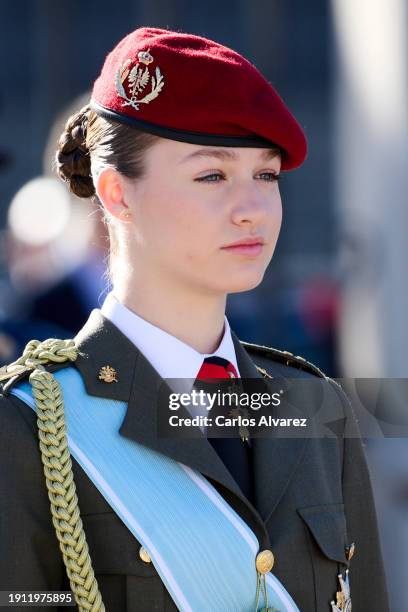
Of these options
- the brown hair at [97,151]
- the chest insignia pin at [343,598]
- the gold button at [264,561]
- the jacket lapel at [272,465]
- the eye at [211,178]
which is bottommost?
the chest insignia pin at [343,598]

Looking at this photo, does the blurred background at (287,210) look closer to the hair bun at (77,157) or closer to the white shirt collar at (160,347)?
the hair bun at (77,157)

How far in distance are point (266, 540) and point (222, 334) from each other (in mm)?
424

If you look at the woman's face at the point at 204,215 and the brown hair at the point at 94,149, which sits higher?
the brown hair at the point at 94,149

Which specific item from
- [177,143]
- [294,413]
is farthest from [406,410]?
[177,143]

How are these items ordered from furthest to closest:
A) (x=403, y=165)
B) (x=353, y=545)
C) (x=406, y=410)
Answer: (x=403, y=165) → (x=406, y=410) → (x=353, y=545)

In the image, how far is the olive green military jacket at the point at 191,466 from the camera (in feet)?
7.05

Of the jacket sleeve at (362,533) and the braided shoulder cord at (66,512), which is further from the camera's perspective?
the jacket sleeve at (362,533)

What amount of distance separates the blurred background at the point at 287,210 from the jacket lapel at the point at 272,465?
64 cm

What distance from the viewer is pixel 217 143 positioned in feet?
7.36

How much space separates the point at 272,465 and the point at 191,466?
0.19 meters

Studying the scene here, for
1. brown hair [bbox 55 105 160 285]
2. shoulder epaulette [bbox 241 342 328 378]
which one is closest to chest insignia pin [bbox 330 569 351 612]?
shoulder epaulette [bbox 241 342 328 378]

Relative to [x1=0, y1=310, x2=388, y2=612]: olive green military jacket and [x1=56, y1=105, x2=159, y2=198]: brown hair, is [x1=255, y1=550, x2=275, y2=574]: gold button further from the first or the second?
[x1=56, y1=105, x2=159, y2=198]: brown hair

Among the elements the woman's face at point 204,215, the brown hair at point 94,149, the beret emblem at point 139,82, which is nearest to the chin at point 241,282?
the woman's face at point 204,215

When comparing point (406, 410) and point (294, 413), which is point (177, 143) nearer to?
point (294, 413)
